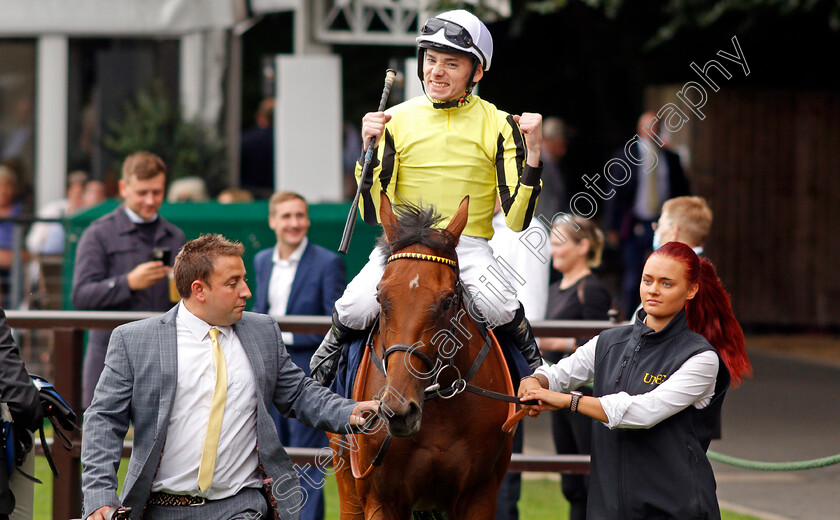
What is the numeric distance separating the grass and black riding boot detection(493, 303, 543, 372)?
255cm

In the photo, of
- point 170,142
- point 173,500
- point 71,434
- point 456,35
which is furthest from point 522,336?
point 170,142

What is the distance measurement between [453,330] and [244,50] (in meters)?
12.4

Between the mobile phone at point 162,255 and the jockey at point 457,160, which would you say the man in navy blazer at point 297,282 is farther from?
the jockey at point 457,160

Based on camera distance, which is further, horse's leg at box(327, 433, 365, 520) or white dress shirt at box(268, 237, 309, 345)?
white dress shirt at box(268, 237, 309, 345)

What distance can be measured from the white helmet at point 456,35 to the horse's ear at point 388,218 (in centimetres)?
73

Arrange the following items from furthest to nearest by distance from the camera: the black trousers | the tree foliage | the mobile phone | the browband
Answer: the tree foliage < the mobile phone < the black trousers < the browband

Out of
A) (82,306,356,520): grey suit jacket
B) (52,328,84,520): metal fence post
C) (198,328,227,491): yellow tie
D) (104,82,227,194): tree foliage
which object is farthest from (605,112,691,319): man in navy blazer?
(198,328,227,491): yellow tie

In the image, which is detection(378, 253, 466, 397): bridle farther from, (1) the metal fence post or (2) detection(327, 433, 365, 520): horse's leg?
(1) the metal fence post

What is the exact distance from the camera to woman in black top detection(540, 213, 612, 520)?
690 centimetres

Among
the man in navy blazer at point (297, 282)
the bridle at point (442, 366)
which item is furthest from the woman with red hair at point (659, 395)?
the man in navy blazer at point (297, 282)

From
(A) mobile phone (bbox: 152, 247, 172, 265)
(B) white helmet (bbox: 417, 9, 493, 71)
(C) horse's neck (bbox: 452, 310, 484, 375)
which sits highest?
(B) white helmet (bbox: 417, 9, 493, 71)

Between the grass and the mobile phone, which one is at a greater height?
the mobile phone

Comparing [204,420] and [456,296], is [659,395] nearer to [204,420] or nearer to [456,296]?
[456,296]

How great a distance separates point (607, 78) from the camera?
1530 cm
